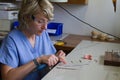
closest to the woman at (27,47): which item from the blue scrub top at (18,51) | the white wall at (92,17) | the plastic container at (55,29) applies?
the blue scrub top at (18,51)

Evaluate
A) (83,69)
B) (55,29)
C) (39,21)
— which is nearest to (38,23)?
(39,21)

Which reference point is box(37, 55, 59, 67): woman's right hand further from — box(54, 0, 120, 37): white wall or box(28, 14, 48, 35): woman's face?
box(54, 0, 120, 37): white wall

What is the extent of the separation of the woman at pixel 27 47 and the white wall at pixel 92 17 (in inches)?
41.6

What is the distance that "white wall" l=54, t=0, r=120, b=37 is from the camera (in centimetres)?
243

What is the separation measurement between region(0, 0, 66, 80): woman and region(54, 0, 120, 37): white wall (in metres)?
1.06

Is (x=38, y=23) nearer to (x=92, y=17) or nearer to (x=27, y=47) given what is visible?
(x=27, y=47)

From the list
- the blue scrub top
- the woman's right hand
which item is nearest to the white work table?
the woman's right hand

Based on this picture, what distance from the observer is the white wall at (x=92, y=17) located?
2432 millimetres

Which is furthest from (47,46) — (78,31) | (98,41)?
(78,31)

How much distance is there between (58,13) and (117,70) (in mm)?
1349

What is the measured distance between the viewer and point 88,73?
1346 millimetres

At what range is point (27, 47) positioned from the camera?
152 centimetres

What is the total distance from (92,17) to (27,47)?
1.18 m

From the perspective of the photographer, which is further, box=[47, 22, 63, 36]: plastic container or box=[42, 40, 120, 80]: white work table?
box=[47, 22, 63, 36]: plastic container
